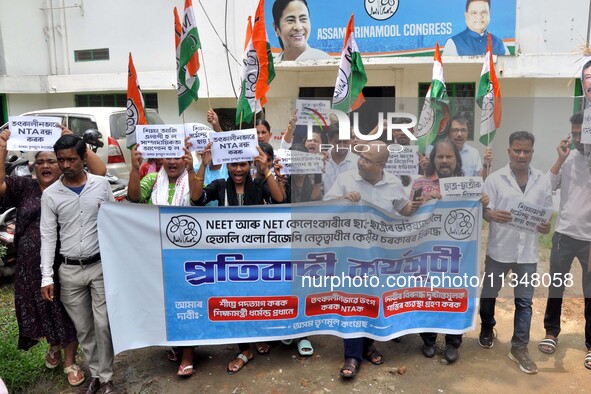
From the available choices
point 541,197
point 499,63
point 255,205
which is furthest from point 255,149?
point 499,63

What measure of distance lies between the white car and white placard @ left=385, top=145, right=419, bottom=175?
5.91 m

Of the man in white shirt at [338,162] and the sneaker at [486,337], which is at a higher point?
the man in white shirt at [338,162]

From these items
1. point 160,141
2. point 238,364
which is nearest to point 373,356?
point 238,364

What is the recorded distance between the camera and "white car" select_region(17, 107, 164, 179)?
28.6ft

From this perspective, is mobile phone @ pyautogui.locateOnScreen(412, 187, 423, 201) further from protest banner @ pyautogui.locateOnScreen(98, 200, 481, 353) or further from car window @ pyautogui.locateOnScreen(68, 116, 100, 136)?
car window @ pyautogui.locateOnScreen(68, 116, 100, 136)

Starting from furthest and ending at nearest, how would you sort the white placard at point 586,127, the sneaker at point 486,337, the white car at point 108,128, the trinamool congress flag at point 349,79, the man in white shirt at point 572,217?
the white car at point 108,128
the trinamool congress flag at point 349,79
the sneaker at point 486,337
the man in white shirt at point 572,217
the white placard at point 586,127

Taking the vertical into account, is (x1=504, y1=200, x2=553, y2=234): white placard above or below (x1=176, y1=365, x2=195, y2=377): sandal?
above

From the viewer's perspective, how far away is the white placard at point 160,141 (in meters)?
3.90

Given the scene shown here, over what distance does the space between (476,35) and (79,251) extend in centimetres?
858

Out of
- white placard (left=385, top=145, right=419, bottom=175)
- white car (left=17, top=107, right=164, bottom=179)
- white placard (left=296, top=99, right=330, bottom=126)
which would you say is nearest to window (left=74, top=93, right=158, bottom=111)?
white car (left=17, top=107, right=164, bottom=179)

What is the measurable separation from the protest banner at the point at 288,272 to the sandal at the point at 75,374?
1.46ft

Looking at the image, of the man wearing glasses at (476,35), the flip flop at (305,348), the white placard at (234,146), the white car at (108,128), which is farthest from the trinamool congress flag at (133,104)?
the man wearing glasses at (476,35)

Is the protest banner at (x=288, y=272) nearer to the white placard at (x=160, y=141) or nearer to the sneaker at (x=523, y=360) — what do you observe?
the white placard at (x=160, y=141)

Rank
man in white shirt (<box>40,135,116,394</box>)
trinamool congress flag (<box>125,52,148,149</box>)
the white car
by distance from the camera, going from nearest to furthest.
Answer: man in white shirt (<box>40,135,116,394</box>) → trinamool congress flag (<box>125,52,148,149</box>) → the white car
